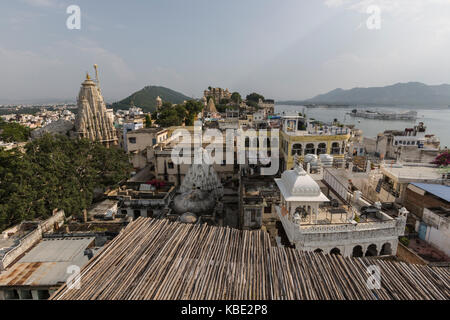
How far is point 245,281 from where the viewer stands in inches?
223

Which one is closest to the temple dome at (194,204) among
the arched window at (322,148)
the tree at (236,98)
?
the arched window at (322,148)

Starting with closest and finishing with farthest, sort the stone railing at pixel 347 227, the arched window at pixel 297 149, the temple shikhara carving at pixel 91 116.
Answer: the stone railing at pixel 347 227 < the arched window at pixel 297 149 < the temple shikhara carving at pixel 91 116

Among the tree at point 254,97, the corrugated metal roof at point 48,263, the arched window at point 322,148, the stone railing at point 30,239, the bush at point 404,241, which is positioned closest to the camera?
the corrugated metal roof at point 48,263

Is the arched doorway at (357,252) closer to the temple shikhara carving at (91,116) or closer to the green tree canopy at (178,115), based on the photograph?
the temple shikhara carving at (91,116)

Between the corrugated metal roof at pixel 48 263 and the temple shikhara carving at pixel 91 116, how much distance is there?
30.4 meters

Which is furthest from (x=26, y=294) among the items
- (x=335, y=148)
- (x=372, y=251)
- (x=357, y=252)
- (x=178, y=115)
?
(x=178, y=115)

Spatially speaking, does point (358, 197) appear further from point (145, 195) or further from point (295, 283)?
point (145, 195)

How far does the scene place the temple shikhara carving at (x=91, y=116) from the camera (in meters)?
40.8

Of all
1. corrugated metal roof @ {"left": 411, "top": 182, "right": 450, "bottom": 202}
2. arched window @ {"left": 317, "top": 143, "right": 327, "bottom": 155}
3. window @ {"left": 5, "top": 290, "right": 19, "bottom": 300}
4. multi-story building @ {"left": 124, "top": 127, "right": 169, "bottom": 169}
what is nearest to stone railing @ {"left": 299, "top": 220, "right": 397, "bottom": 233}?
corrugated metal roof @ {"left": 411, "top": 182, "right": 450, "bottom": 202}

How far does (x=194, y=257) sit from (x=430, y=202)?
19.1 meters

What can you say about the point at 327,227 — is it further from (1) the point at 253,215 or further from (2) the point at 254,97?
(2) the point at 254,97

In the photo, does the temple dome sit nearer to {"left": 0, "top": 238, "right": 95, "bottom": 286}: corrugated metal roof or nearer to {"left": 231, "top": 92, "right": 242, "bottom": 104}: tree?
{"left": 0, "top": 238, "right": 95, "bottom": 286}: corrugated metal roof

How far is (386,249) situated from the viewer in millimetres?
12961

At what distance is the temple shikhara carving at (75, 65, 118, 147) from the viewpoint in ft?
134
